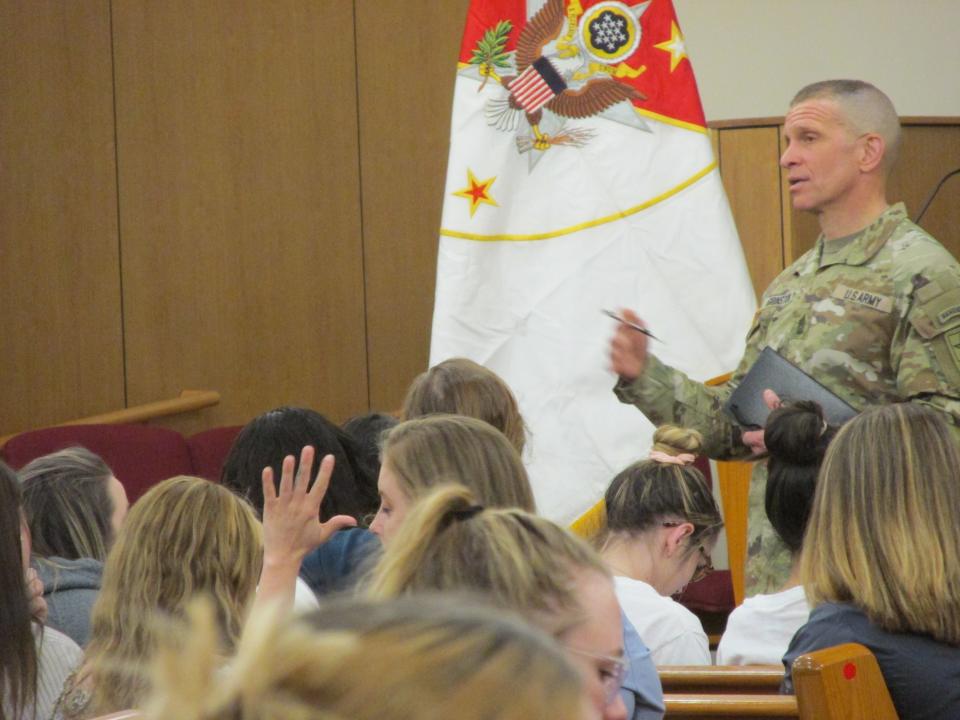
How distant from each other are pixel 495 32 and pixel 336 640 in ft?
12.8

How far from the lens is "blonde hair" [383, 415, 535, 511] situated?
5.96 feet

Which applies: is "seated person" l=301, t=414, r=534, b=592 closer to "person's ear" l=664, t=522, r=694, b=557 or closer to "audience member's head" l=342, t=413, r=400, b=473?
"person's ear" l=664, t=522, r=694, b=557

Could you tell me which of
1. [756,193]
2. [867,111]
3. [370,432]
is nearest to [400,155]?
[756,193]

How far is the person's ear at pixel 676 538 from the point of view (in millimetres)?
2627

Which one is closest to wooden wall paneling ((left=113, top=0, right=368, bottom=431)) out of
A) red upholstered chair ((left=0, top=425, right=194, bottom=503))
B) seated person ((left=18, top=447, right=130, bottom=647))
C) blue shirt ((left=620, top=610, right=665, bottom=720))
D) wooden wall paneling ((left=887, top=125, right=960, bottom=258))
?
red upholstered chair ((left=0, top=425, right=194, bottom=503))

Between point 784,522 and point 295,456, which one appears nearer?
point 784,522

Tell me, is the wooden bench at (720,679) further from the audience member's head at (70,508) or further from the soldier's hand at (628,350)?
the audience member's head at (70,508)

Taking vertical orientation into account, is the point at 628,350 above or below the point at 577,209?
below

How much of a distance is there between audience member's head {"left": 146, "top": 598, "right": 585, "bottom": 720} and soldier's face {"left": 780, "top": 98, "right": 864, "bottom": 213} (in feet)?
7.80

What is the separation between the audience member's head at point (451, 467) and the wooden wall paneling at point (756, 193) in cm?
347

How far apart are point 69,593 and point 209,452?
2.24m

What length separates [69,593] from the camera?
2.33 metres

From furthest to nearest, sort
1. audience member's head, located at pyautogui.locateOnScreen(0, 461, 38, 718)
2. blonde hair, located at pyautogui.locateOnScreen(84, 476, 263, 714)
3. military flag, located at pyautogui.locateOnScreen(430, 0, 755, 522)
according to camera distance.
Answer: military flag, located at pyautogui.locateOnScreen(430, 0, 755, 522) → blonde hair, located at pyautogui.locateOnScreen(84, 476, 263, 714) → audience member's head, located at pyautogui.locateOnScreen(0, 461, 38, 718)

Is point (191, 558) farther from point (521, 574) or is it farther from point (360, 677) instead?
point (360, 677)
